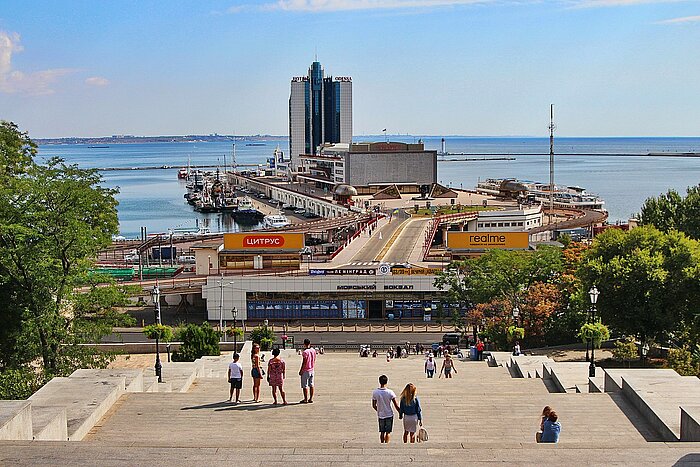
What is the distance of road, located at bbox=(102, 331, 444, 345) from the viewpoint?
41094mm

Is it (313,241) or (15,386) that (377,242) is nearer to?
(313,241)

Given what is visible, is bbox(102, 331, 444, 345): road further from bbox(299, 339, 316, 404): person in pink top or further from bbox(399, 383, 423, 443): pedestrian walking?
bbox(399, 383, 423, 443): pedestrian walking

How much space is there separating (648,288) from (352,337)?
20323 millimetres

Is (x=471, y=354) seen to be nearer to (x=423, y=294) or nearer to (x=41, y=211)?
(x=41, y=211)

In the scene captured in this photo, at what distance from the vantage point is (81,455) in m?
9.77

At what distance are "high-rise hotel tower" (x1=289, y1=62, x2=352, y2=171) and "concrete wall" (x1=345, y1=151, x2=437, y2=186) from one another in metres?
67.8

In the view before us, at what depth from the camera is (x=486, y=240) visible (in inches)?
2280

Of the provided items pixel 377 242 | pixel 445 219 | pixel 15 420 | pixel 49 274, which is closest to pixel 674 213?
pixel 377 242

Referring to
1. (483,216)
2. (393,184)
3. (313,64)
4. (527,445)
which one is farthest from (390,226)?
(313,64)

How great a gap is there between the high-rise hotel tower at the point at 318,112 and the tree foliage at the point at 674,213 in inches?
5874

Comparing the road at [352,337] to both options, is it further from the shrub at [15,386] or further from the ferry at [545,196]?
the ferry at [545,196]

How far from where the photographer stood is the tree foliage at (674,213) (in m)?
42.9

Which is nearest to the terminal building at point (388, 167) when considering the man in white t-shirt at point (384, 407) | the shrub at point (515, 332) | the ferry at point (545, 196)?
the ferry at point (545, 196)

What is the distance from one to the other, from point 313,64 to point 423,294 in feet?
516
